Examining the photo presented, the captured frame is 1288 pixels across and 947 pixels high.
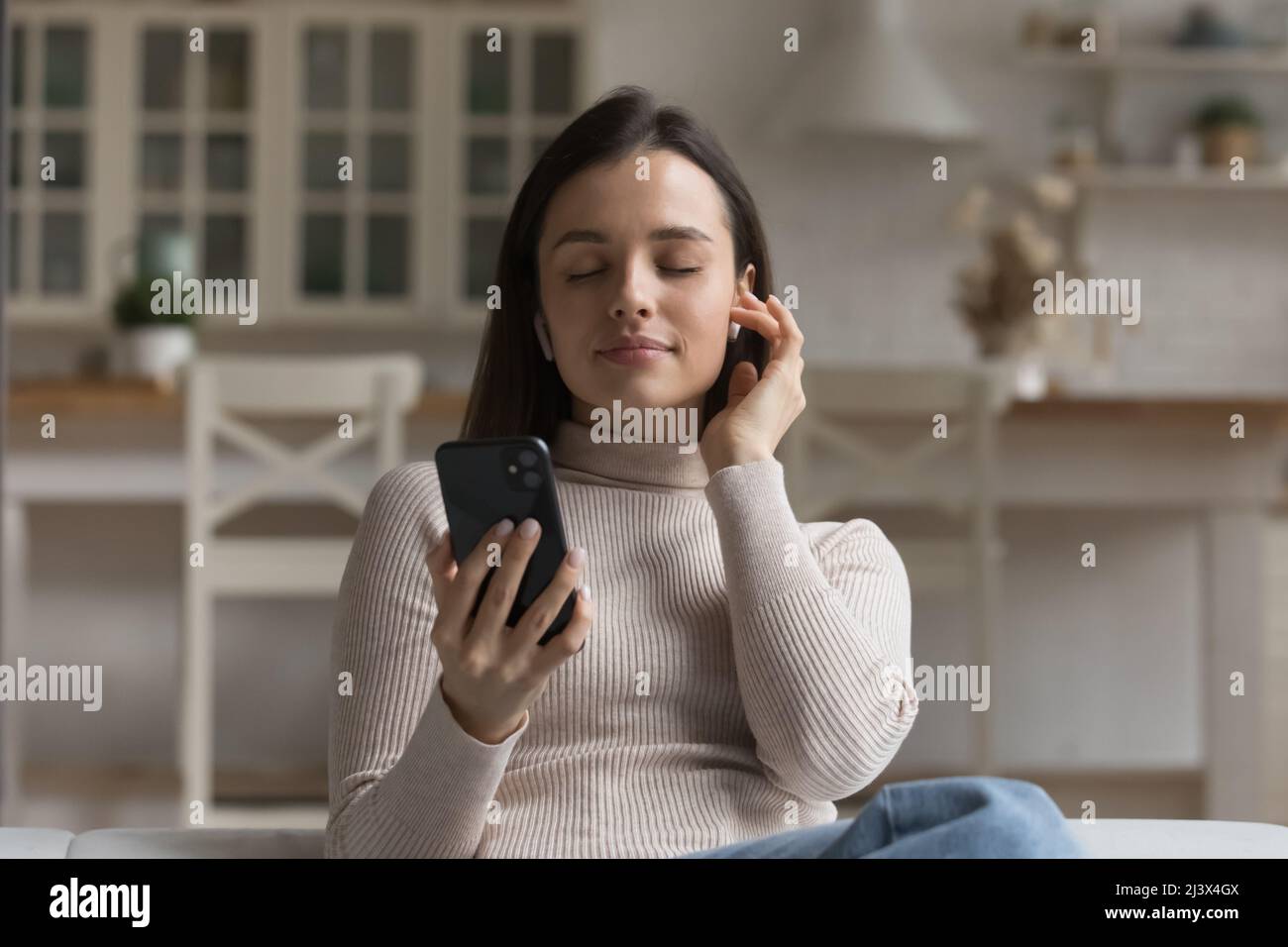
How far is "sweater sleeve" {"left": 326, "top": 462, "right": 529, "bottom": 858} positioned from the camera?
0.82 m

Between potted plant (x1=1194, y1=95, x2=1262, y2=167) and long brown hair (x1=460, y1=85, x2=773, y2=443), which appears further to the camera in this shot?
potted plant (x1=1194, y1=95, x2=1262, y2=167)

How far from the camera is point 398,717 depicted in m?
0.91

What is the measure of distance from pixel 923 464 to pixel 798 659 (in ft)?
6.41

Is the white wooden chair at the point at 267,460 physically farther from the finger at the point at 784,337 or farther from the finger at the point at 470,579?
the finger at the point at 470,579

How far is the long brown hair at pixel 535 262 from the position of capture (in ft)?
3.35

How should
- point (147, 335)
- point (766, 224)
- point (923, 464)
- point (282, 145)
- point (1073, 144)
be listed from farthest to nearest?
point (1073, 144)
point (282, 145)
point (766, 224)
point (147, 335)
point (923, 464)

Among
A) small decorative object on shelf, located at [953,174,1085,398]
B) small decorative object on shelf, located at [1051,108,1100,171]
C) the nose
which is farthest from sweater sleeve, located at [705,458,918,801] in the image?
small decorative object on shelf, located at [1051,108,1100,171]

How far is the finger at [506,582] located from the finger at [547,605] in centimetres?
1

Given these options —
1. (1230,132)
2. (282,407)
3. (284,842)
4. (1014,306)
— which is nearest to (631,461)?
(284,842)

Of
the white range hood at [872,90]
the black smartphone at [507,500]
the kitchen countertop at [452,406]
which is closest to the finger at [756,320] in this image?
the black smartphone at [507,500]

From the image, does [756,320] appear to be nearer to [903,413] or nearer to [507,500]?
[507,500]

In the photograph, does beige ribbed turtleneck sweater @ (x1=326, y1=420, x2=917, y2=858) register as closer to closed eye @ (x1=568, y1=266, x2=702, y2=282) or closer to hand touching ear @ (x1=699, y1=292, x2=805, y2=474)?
hand touching ear @ (x1=699, y1=292, x2=805, y2=474)

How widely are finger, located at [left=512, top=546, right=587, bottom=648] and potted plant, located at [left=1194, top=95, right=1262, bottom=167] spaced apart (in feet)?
11.0
